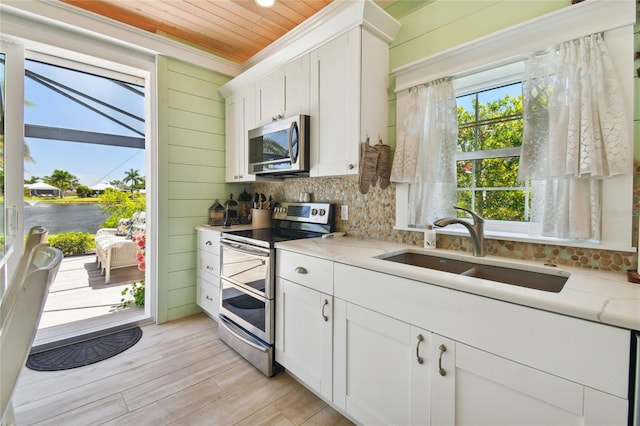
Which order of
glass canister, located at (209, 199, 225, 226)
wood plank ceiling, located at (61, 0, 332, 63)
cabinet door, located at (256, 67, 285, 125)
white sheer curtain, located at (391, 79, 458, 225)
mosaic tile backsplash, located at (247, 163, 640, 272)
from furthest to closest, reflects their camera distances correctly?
glass canister, located at (209, 199, 225, 226) → cabinet door, located at (256, 67, 285, 125) → wood plank ceiling, located at (61, 0, 332, 63) → white sheer curtain, located at (391, 79, 458, 225) → mosaic tile backsplash, located at (247, 163, 640, 272)

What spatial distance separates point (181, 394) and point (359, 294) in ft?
4.43

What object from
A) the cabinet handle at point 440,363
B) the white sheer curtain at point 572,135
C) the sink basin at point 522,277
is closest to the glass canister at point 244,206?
the sink basin at point 522,277

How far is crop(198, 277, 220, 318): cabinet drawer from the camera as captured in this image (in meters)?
2.67

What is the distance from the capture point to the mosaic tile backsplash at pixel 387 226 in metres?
1.31

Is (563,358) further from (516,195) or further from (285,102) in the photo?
(285,102)

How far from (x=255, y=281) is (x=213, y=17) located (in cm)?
219

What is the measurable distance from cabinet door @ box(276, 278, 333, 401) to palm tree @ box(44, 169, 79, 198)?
8.89 ft

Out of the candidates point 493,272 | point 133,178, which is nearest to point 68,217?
point 133,178

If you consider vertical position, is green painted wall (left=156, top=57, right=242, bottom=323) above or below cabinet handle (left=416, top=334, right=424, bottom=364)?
above

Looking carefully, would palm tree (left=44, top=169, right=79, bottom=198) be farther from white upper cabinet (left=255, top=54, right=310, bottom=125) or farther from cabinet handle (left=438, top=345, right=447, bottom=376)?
cabinet handle (left=438, top=345, right=447, bottom=376)

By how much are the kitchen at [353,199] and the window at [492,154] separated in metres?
0.27

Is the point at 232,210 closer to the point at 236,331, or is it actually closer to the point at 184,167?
the point at 184,167

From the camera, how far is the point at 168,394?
1837mm

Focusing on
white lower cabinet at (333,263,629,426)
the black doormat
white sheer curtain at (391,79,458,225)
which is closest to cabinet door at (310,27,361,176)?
white sheer curtain at (391,79,458,225)
